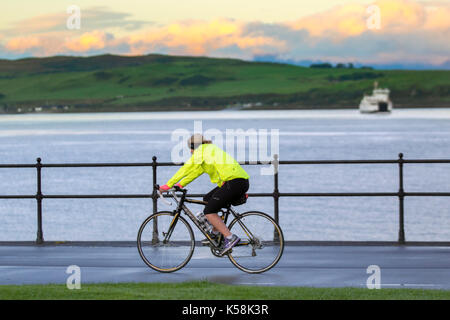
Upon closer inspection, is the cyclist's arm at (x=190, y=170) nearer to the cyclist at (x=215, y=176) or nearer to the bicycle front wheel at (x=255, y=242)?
the cyclist at (x=215, y=176)

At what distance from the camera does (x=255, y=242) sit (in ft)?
33.7

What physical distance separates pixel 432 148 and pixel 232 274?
95123mm

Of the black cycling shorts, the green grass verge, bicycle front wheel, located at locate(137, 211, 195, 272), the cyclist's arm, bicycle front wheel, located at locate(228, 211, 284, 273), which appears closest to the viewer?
the green grass verge

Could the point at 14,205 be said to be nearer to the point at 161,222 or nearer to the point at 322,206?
the point at 322,206

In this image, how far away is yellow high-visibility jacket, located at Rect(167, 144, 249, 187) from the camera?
977cm

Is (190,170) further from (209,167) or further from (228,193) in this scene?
(228,193)

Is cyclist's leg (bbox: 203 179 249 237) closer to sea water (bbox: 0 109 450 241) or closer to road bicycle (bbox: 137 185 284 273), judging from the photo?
road bicycle (bbox: 137 185 284 273)

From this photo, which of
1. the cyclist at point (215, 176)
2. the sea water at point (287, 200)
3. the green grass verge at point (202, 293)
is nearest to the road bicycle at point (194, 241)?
the cyclist at point (215, 176)

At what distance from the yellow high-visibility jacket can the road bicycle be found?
19 cm

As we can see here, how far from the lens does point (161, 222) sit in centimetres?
1048

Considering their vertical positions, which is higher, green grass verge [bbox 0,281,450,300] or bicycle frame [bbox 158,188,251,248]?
bicycle frame [bbox 158,188,251,248]

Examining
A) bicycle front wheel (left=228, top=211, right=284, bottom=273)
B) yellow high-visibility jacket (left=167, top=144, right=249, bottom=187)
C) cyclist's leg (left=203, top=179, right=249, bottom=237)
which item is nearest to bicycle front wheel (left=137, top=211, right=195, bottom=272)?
cyclist's leg (left=203, top=179, right=249, bottom=237)

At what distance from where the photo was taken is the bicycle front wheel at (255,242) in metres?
10.2
